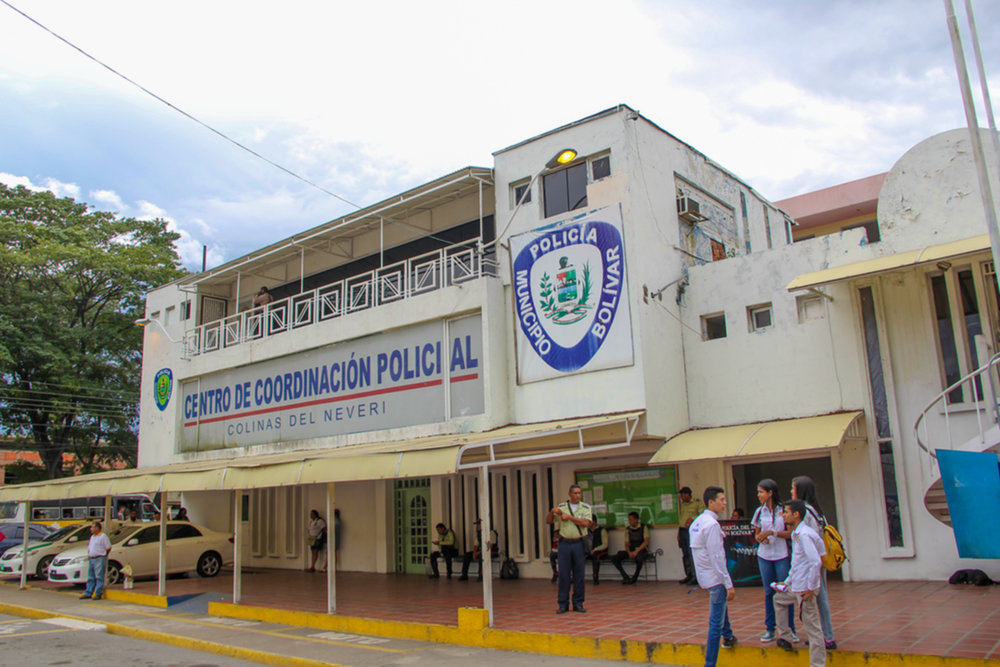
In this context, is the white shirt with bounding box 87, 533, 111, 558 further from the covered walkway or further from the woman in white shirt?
the woman in white shirt

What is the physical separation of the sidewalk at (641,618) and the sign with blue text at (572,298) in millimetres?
4152

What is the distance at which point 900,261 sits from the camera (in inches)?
439

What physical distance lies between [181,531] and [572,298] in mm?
11340

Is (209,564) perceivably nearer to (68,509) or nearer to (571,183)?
A: (571,183)

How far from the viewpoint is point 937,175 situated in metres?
12.4

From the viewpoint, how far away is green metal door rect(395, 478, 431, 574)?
18719 mm

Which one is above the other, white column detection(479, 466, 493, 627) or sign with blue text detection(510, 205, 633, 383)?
sign with blue text detection(510, 205, 633, 383)

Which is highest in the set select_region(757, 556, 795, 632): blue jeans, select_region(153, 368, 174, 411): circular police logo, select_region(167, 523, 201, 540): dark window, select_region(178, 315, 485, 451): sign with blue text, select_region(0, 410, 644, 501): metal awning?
select_region(153, 368, 174, 411): circular police logo

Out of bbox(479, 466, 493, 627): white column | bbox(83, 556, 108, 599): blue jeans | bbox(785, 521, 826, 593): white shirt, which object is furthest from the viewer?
bbox(83, 556, 108, 599): blue jeans

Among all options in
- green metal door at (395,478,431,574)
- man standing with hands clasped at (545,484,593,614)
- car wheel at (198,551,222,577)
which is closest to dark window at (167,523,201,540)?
car wheel at (198,551,222,577)

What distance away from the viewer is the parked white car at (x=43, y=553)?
18891mm

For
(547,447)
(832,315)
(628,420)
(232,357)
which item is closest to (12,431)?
(232,357)

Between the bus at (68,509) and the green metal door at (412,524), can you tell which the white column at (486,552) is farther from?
the bus at (68,509)

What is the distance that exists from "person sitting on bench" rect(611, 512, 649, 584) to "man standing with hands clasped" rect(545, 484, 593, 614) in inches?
143
